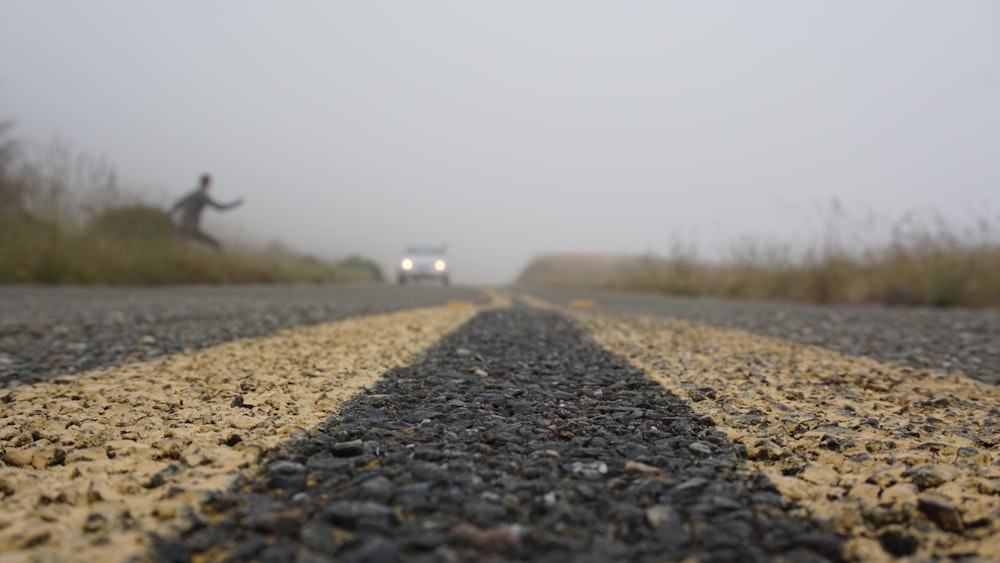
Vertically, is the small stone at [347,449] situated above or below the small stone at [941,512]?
above

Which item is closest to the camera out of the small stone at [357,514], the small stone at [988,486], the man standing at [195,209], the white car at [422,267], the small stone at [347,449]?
the small stone at [357,514]

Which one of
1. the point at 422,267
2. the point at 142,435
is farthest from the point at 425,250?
the point at 142,435

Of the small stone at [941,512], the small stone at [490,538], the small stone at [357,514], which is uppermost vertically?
the small stone at [357,514]

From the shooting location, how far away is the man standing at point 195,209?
13.9 metres

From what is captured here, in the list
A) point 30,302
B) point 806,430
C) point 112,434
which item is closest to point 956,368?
point 806,430

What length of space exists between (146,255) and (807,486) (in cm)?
1244

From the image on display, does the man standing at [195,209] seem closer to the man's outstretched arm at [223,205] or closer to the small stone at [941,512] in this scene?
the man's outstretched arm at [223,205]

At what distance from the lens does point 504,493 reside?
1.09 metres

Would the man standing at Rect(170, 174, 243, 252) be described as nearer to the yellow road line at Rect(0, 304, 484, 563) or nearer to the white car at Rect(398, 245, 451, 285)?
the white car at Rect(398, 245, 451, 285)

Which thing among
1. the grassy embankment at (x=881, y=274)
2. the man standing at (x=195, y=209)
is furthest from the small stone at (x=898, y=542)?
the man standing at (x=195, y=209)

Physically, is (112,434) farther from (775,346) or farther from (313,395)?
(775,346)

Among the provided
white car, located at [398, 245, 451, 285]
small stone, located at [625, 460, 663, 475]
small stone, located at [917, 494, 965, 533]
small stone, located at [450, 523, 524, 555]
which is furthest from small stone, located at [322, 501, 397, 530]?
white car, located at [398, 245, 451, 285]

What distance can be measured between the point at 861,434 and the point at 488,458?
94 cm

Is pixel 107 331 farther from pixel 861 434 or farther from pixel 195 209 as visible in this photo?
pixel 195 209
